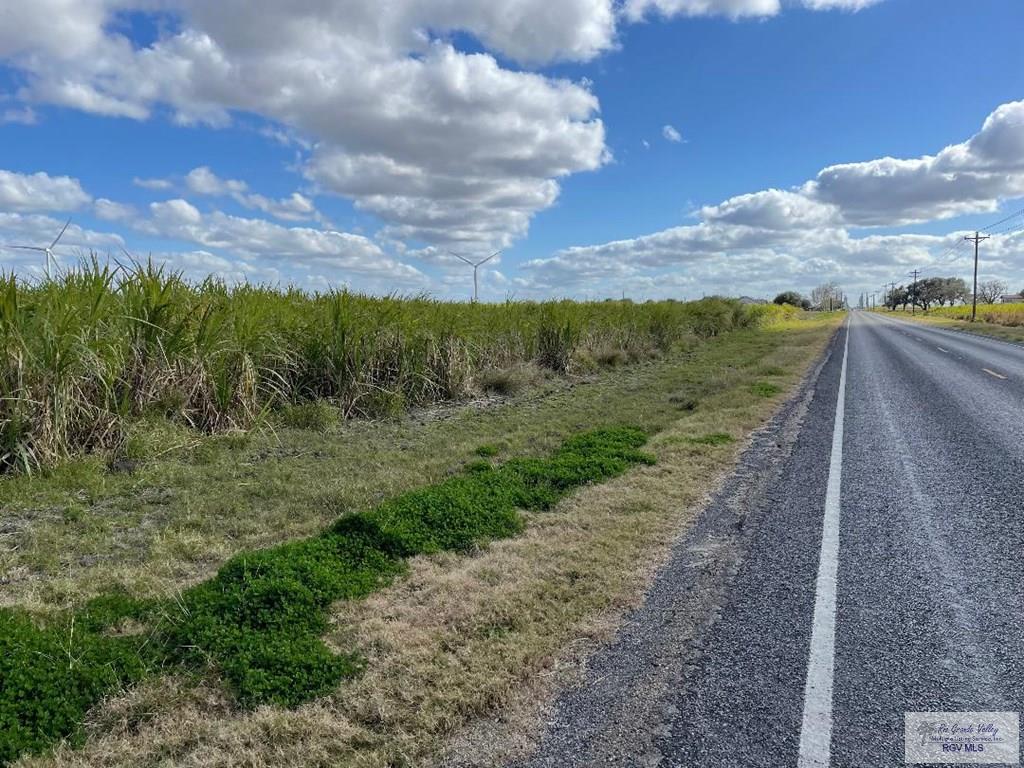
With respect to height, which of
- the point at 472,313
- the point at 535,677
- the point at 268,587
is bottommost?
the point at 535,677

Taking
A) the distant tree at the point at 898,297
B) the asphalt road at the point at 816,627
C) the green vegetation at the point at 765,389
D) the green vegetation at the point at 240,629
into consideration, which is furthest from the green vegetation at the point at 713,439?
the distant tree at the point at 898,297

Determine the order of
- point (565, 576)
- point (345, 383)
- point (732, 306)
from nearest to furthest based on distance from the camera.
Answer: point (565, 576), point (345, 383), point (732, 306)

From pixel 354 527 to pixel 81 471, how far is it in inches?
136

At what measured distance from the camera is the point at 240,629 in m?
3.33

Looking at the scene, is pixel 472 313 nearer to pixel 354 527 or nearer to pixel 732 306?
pixel 354 527

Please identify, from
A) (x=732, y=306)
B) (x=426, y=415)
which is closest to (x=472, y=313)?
(x=426, y=415)

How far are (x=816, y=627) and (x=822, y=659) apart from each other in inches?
14.0

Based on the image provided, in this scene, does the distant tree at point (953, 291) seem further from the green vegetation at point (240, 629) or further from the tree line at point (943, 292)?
the green vegetation at point (240, 629)

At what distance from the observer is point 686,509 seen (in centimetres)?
567

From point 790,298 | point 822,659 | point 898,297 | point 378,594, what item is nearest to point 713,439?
point 822,659

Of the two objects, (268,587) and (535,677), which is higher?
(268,587)

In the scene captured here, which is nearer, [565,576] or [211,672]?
[211,672]

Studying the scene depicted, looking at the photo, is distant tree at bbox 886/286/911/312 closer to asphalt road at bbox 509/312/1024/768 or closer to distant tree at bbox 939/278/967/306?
distant tree at bbox 939/278/967/306

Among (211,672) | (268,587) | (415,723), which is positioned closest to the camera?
(415,723)
